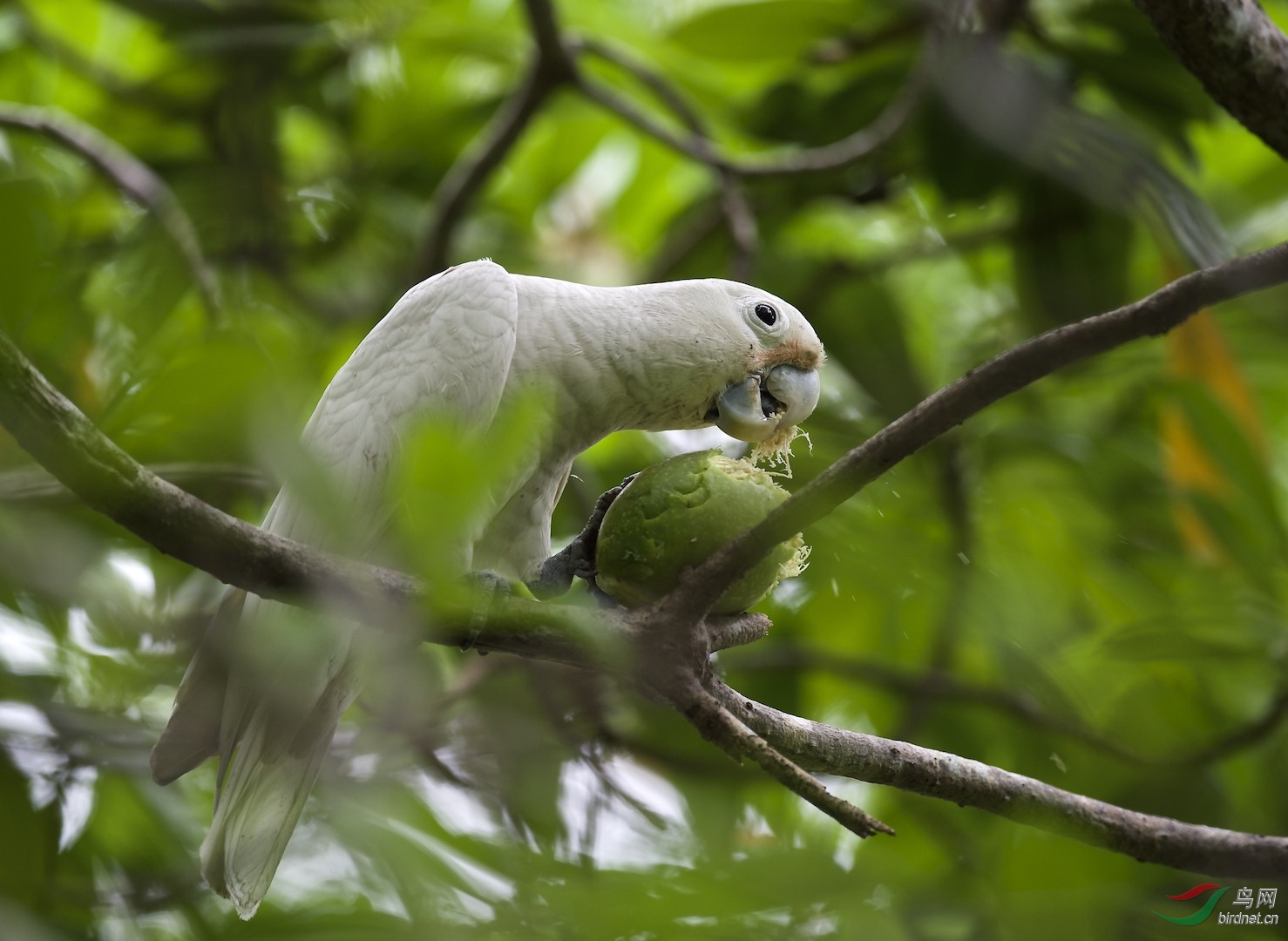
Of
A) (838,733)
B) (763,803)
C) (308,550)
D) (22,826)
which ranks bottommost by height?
(763,803)

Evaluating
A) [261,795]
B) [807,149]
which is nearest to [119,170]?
[261,795]

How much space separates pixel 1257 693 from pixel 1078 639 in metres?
0.56

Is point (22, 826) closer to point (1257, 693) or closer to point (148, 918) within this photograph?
point (148, 918)

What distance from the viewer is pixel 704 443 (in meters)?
2.41

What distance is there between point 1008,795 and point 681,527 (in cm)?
59

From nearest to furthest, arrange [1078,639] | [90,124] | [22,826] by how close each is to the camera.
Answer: [22,826] → [1078,639] → [90,124]

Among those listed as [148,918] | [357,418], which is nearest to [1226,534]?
[357,418]

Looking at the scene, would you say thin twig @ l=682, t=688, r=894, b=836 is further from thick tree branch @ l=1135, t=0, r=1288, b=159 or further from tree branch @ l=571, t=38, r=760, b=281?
tree branch @ l=571, t=38, r=760, b=281

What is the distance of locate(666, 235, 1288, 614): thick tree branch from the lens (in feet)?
3.83

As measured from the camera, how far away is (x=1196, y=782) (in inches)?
89.1

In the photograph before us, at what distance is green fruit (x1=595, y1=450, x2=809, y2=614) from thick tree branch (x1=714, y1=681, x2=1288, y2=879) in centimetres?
15

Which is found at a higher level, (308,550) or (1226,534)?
(308,550)

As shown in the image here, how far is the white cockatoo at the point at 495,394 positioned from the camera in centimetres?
180

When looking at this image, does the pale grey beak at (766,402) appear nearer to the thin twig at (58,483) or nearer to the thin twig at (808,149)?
the thin twig at (58,483)
